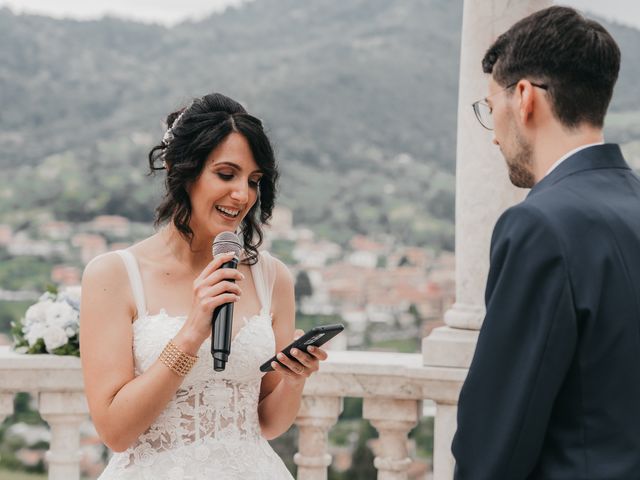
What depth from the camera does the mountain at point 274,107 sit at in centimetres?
5216

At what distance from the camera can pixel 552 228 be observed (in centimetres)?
236

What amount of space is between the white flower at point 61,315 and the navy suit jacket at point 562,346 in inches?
149

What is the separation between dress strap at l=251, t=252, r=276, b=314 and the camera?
4248 millimetres

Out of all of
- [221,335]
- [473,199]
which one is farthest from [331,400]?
[221,335]

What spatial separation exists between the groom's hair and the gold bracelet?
169cm

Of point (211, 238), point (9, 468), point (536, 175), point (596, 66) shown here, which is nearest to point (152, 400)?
point (211, 238)

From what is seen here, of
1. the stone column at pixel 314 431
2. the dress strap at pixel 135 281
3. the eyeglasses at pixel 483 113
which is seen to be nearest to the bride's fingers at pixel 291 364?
the dress strap at pixel 135 281

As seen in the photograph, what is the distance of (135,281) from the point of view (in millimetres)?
3908

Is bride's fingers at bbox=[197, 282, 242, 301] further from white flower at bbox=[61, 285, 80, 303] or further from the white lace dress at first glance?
white flower at bbox=[61, 285, 80, 303]

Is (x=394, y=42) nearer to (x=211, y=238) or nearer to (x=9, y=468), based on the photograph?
(x=9, y=468)

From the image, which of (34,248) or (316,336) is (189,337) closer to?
(316,336)

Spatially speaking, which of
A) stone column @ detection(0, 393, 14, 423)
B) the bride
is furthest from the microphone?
stone column @ detection(0, 393, 14, 423)

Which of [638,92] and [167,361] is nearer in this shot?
[167,361]

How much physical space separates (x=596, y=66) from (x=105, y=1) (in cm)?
8199
